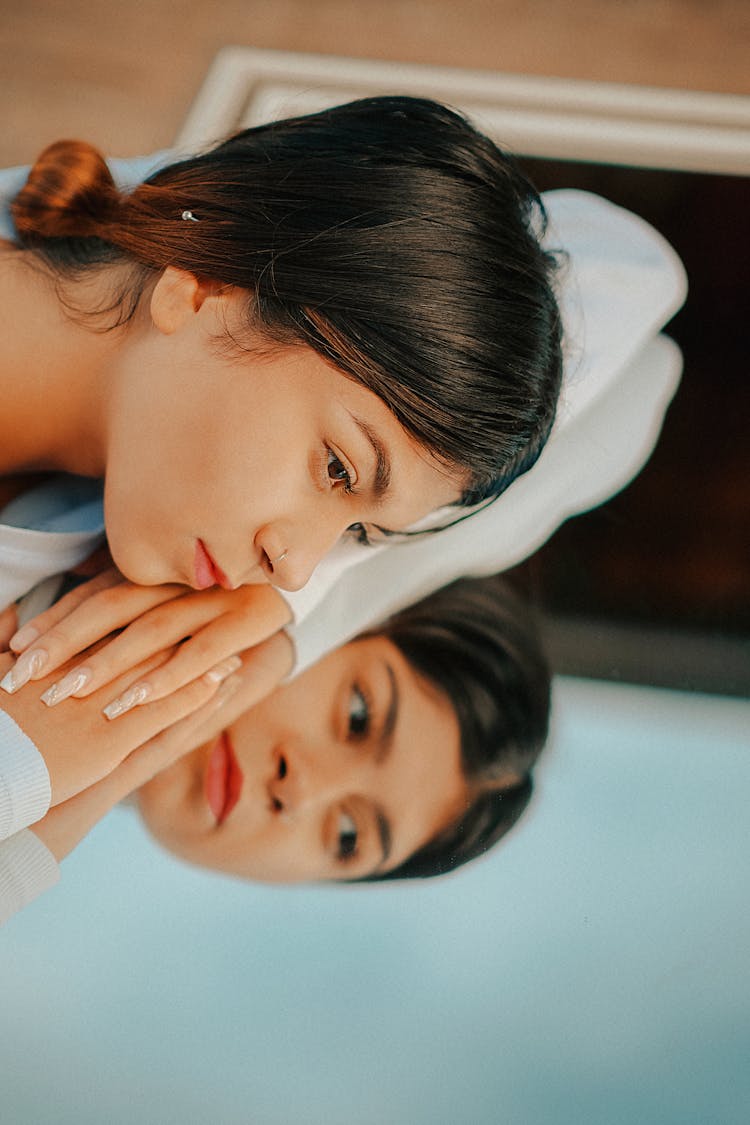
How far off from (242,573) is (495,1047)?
1.08ft

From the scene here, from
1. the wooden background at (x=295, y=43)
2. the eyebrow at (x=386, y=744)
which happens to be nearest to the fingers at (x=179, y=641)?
the eyebrow at (x=386, y=744)

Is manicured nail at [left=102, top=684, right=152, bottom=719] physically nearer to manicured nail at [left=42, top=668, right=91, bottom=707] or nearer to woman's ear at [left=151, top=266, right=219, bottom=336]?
manicured nail at [left=42, top=668, right=91, bottom=707]

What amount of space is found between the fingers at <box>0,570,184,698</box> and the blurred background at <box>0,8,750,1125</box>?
0.12 m

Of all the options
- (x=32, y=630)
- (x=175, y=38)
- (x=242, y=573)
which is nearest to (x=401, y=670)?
(x=242, y=573)

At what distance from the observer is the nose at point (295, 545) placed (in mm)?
687

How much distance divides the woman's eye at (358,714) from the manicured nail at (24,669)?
0.20 metres

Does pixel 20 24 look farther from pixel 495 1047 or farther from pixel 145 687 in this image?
pixel 495 1047

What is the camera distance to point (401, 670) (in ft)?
2.38

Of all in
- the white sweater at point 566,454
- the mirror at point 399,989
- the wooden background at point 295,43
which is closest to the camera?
the mirror at point 399,989

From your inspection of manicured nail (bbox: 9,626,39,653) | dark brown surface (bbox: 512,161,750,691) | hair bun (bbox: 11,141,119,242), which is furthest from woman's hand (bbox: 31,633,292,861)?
hair bun (bbox: 11,141,119,242)

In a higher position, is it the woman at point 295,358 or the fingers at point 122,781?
the woman at point 295,358

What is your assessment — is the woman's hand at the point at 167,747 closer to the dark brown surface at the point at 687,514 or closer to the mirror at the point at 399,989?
the mirror at the point at 399,989

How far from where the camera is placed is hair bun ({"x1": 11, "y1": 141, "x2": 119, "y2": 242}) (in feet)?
2.66

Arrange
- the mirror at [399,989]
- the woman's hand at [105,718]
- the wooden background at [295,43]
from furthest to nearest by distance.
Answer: the wooden background at [295,43]
the woman's hand at [105,718]
the mirror at [399,989]
